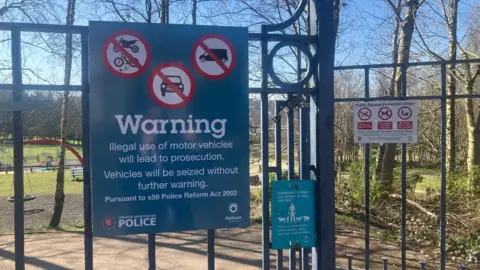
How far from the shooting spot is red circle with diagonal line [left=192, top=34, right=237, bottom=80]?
234 cm

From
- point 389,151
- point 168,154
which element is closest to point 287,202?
point 168,154

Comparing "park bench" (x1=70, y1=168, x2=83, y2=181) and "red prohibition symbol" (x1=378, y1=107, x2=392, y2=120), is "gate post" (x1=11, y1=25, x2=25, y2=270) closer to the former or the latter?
"red prohibition symbol" (x1=378, y1=107, x2=392, y2=120)

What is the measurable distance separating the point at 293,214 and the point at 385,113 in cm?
136

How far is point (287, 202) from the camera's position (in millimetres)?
2572

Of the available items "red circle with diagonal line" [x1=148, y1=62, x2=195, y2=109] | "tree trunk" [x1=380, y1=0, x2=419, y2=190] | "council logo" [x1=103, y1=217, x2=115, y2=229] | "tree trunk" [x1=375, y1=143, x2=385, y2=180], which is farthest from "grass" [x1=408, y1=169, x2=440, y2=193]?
"council logo" [x1=103, y1=217, x2=115, y2=229]

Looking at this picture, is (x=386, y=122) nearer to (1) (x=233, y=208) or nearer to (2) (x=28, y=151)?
(1) (x=233, y=208)

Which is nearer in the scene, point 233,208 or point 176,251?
point 233,208

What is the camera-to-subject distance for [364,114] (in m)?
3.32

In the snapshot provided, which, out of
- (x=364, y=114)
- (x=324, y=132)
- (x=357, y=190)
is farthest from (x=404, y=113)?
(x=357, y=190)

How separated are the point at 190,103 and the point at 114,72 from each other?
48 cm

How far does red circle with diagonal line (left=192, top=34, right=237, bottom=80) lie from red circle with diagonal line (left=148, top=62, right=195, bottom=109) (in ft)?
0.32

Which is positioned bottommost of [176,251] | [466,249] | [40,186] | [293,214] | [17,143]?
[40,186]

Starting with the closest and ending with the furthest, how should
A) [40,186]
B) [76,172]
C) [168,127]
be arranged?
[168,127] → [40,186] → [76,172]

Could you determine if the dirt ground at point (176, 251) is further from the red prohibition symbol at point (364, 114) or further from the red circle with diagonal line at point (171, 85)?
the red circle with diagonal line at point (171, 85)
